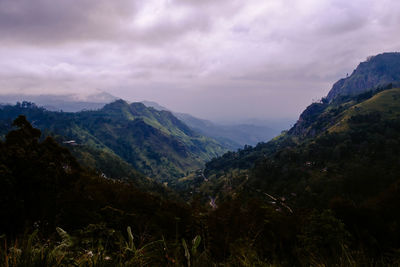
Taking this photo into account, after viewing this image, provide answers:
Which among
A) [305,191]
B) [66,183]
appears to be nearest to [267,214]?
[66,183]

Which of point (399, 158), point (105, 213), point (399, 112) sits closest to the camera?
point (105, 213)

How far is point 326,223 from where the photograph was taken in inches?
768

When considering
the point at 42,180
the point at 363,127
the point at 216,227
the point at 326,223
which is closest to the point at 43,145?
the point at 42,180

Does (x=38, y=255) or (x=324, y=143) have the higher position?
(x=38, y=255)

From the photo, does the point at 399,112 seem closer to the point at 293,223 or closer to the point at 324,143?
the point at 324,143

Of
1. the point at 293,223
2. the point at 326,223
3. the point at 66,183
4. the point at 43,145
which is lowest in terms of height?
the point at 293,223

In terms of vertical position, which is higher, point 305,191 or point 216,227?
point 216,227

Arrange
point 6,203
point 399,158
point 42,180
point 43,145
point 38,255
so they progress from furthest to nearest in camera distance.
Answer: point 399,158, point 43,145, point 42,180, point 6,203, point 38,255

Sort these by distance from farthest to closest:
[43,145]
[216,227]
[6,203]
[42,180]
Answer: [43,145]
[42,180]
[216,227]
[6,203]

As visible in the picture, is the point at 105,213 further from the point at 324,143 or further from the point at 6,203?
the point at 324,143

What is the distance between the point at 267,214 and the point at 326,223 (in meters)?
5.69

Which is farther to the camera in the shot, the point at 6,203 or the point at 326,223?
the point at 326,223

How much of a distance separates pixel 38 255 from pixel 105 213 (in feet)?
71.8

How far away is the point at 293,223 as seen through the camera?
2397cm
